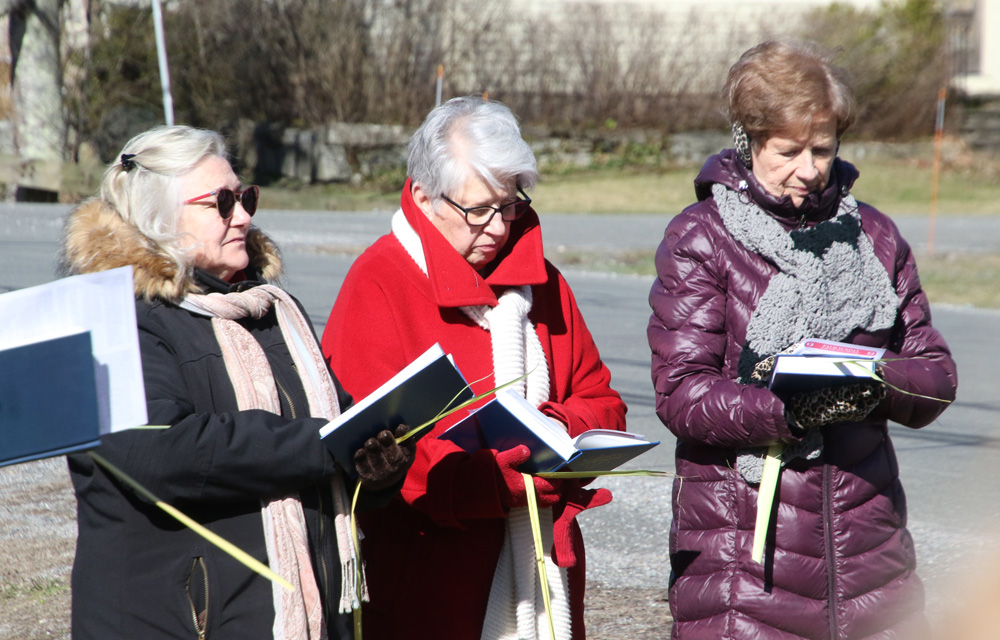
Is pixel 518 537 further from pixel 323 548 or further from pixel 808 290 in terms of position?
pixel 808 290

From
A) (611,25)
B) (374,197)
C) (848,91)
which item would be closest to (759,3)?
(611,25)

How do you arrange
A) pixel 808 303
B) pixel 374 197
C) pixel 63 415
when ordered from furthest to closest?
pixel 374 197 < pixel 808 303 < pixel 63 415

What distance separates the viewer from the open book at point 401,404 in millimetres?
2195

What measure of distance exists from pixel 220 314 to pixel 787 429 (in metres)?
1.38

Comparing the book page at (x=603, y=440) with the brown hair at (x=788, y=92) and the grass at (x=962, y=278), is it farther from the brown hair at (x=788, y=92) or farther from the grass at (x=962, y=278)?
the grass at (x=962, y=278)

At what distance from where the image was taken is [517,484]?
264 cm

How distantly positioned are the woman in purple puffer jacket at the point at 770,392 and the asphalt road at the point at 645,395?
252 mm

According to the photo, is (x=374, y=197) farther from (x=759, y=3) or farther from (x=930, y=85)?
(x=930, y=85)

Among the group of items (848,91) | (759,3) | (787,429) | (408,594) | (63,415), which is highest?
(759,3)

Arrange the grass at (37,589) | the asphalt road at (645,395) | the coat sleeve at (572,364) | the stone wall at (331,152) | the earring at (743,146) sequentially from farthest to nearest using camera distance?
the stone wall at (331,152)
the asphalt road at (645,395)
the grass at (37,589)
the coat sleeve at (572,364)
the earring at (743,146)

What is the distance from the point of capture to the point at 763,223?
9.19ft

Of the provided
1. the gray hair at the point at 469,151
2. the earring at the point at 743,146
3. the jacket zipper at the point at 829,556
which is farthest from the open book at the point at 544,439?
the earring at the point at 743,146

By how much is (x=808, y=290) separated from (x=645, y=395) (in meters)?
4.66

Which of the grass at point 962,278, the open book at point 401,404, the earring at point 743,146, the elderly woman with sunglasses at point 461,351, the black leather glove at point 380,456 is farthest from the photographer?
the grass at point 962,278
